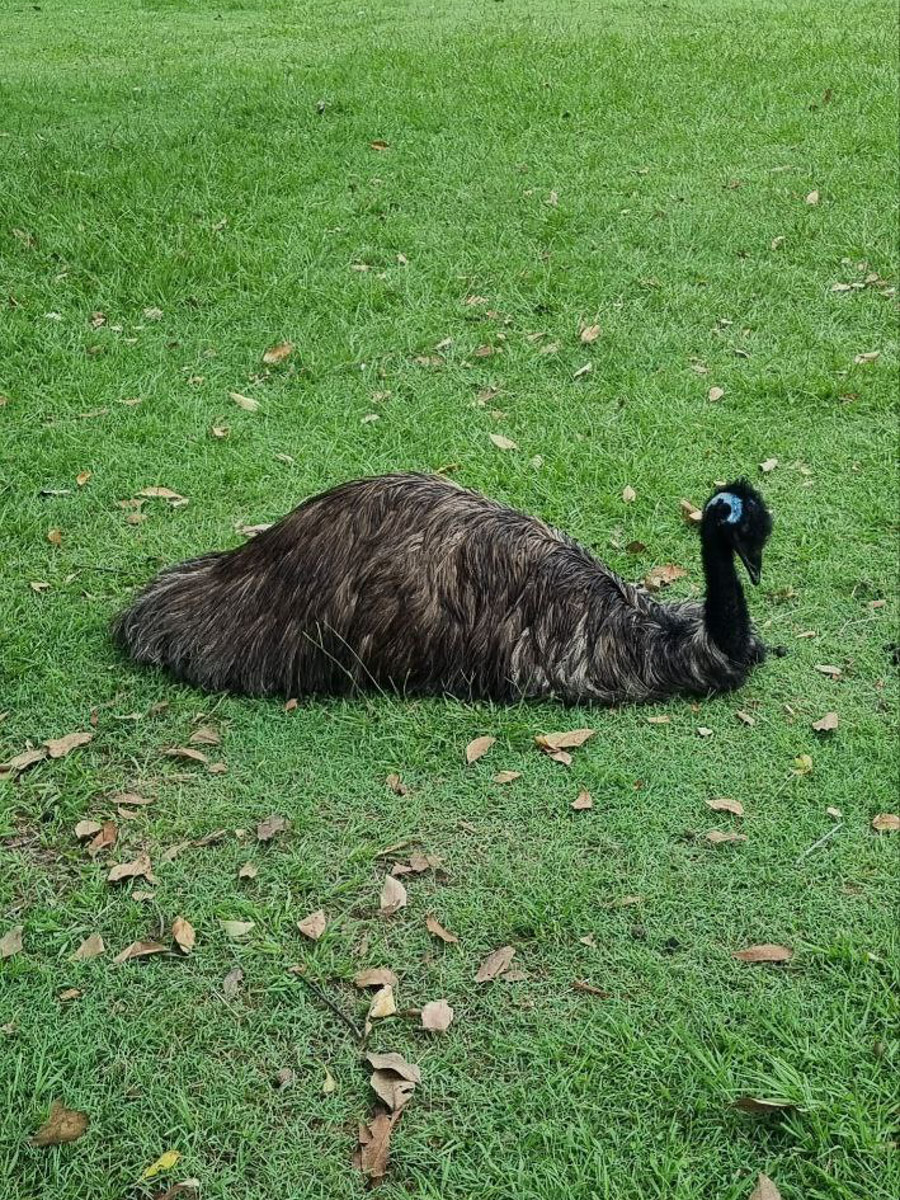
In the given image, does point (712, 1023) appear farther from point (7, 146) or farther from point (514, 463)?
point (7, 146)

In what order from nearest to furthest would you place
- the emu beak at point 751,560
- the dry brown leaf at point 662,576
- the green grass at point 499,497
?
1. the green grass at point 499,497
2. the emu beak at point 751,560
3. the dry brown leaf at point 662,576

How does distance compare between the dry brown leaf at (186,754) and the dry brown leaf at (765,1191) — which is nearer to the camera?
the dry brown leaf at (765,1191)

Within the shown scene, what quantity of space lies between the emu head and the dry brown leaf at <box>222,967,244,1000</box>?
2378 millimetres

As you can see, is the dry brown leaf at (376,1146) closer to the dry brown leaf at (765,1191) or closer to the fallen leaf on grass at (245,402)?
the dry brown leaf at (765,1191)

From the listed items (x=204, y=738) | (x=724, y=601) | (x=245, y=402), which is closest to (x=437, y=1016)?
(x=204, y=738)

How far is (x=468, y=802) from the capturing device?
459cm

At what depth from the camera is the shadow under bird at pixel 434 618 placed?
4.97 m

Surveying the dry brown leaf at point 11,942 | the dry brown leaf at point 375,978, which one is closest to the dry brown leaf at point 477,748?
the dry brown leaf at point 375,978

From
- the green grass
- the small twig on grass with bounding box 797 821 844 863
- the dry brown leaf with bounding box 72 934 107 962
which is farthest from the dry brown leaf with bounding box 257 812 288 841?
the small twig on grass with bounding box 797 821 844 863

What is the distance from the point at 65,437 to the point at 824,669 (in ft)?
14.6

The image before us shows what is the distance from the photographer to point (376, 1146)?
3.38 metres

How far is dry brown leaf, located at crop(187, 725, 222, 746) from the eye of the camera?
4.88 m

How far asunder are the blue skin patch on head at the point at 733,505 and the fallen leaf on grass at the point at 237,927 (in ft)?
7.49

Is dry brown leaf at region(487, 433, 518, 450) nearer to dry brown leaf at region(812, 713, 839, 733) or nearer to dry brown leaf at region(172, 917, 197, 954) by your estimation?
dry brown leaf at region(812, 713, 839, 733)
